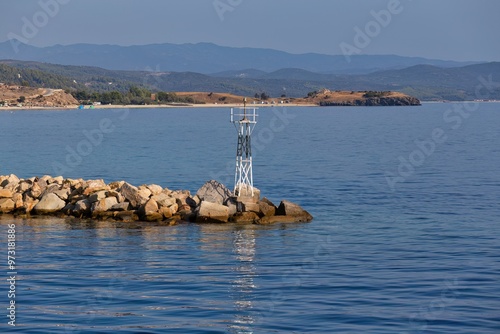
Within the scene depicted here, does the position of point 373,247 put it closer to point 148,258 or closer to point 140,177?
point 148,258

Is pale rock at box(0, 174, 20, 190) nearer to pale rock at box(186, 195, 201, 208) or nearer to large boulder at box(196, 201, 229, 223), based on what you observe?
pale rock at box(186, 195, 201, 208)

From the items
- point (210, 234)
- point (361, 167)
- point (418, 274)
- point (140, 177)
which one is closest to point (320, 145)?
point (361, 167)

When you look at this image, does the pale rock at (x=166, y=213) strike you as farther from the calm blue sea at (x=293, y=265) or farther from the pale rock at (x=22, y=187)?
the pale rock at (x=22, y=187)

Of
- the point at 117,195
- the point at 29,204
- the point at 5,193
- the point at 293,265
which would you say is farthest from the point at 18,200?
the point at 293,265

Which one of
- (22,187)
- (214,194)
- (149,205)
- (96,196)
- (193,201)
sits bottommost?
(149,205)

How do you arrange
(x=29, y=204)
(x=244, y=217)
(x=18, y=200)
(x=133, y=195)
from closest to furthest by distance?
(x=244, y=217) → (x=133, y=195) → (x=29, y=204) → (x=18, y=200)

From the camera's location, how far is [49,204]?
3700 cm

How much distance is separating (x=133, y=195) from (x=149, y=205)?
1331 mm

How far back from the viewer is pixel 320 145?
83.8 m

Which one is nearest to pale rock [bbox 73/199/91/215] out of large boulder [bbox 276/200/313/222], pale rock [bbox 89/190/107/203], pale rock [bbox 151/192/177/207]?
pale rock [bbox 89/190/107/203]

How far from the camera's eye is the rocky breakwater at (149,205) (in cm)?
3469

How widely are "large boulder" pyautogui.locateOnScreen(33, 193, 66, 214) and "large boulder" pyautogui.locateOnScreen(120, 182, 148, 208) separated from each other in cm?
294
